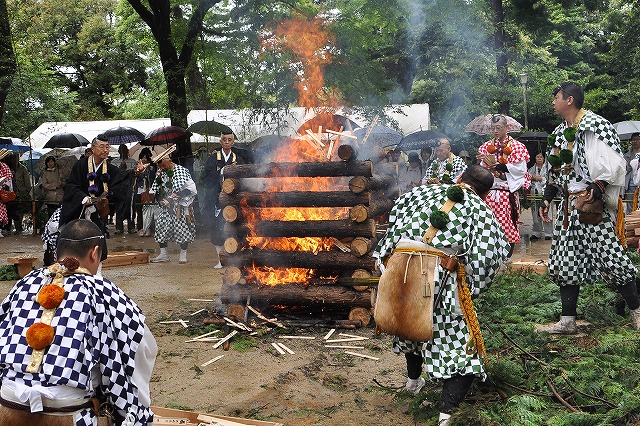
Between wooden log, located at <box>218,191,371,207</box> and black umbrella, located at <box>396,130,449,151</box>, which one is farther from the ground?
black umbrella, located at <box>396,130,449,151</box>

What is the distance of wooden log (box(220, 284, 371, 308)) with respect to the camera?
26.9 feet

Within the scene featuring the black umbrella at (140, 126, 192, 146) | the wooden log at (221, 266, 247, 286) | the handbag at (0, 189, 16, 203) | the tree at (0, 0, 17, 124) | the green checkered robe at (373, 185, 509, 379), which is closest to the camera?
the green checkered robe at (373, 185, 509, 379)

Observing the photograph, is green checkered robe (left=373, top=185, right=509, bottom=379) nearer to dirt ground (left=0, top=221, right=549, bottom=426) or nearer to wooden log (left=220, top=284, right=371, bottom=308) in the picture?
dirt ground (left=0, top=221, right=549, bottom=426)

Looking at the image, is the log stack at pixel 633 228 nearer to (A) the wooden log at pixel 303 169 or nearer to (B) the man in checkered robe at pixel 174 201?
(A) the wooden log at pixel 303 169

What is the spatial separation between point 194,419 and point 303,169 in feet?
12.9

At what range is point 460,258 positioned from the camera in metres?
5.06

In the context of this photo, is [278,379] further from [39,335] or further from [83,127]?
[83,127]

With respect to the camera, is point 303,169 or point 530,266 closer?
point 303,169

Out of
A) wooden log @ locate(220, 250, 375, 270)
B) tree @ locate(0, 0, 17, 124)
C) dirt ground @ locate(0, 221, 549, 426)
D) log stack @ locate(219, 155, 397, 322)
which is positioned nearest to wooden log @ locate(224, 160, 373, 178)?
log stack @ locate(219, 155, 397, 322)

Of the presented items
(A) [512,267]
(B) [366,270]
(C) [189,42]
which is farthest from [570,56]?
(B) [366,270]

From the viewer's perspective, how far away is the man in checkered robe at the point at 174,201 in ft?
42.8

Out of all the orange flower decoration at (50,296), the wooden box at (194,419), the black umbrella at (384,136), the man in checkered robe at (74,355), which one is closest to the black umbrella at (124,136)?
the black umbrella at (384,136)

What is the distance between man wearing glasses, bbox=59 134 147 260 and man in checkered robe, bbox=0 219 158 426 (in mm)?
5144

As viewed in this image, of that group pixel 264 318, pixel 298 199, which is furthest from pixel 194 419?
pixel 298 199
